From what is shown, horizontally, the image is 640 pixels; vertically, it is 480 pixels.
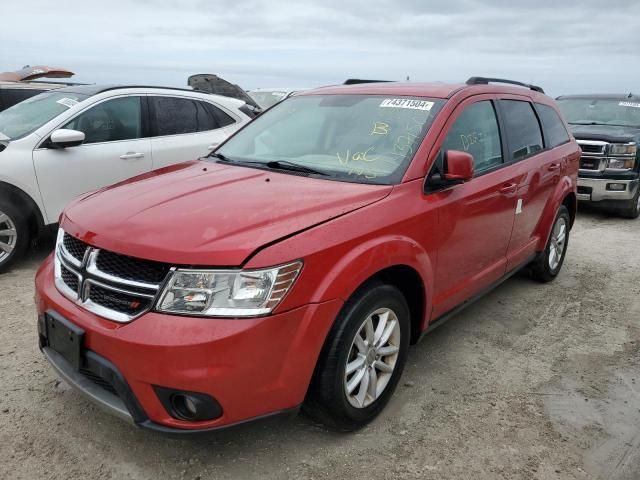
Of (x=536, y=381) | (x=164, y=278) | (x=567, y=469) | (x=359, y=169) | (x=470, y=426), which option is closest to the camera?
(x=164, y=278)

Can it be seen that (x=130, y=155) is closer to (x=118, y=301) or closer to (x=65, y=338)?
(x=65, y=338)

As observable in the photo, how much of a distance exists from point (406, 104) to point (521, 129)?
4.27ft

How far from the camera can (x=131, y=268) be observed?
223 centimetres

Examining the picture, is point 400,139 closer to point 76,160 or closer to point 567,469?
point 567,469

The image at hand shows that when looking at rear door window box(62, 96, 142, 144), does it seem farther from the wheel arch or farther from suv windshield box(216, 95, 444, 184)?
suv windshield box(216, 95, 444, 184)

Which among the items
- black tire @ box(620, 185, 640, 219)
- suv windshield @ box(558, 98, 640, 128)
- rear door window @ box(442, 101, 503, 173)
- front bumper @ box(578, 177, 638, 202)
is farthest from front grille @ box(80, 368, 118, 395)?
suv windshield @ box(558, 98, 640, 128)

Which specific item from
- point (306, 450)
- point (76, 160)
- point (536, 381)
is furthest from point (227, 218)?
point (76, 160)

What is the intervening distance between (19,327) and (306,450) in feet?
7.82

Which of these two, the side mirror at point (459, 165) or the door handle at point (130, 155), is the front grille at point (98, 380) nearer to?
the side mirror at point (459, 165)

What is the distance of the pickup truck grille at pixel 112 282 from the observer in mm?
2172

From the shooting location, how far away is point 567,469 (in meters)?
2.52

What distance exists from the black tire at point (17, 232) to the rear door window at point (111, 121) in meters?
0.92

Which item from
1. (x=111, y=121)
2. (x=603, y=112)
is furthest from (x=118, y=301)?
(x=603, y=112)

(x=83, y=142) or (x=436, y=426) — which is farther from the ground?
(x=83, y=142)
